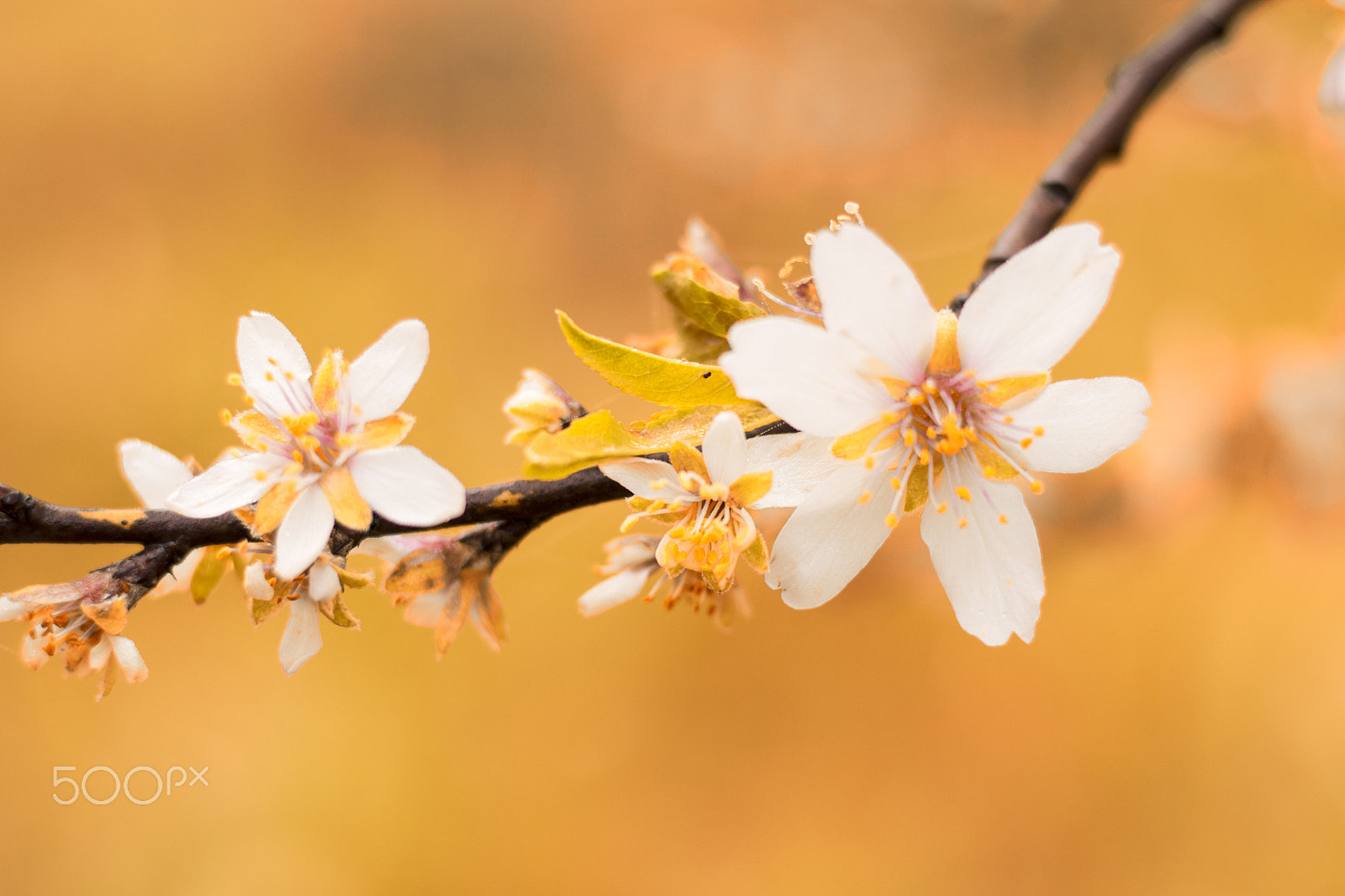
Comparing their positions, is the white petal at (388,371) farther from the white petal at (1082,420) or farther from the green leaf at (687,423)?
the white petal at (1082,420)

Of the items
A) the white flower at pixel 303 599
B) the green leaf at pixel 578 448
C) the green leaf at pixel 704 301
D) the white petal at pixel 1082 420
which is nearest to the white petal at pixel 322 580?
the white flower at pixel 303 599

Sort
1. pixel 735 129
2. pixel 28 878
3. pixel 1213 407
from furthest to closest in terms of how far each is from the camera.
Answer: pixel 735 129, pixel 28 878, pixel 1213 407

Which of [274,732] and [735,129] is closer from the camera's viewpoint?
[274,732]

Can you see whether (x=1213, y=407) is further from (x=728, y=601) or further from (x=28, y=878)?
(x=28, y=878)

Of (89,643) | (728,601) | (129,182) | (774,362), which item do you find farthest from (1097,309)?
(129,182)

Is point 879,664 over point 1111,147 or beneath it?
beneath

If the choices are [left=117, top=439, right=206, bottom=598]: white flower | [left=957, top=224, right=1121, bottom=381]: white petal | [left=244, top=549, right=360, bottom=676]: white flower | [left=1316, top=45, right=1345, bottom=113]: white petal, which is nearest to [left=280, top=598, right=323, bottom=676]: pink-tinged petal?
[left=244, top=549, right=360, bottom=676]: white flower

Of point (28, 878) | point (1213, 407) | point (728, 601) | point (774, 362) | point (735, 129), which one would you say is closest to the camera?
point (774, 362)

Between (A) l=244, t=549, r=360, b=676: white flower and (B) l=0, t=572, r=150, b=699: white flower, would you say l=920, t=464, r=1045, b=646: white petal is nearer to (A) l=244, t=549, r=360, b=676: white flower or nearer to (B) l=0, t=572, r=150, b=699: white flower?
(A) l=244, t=549, r=360, b=676: white flower
